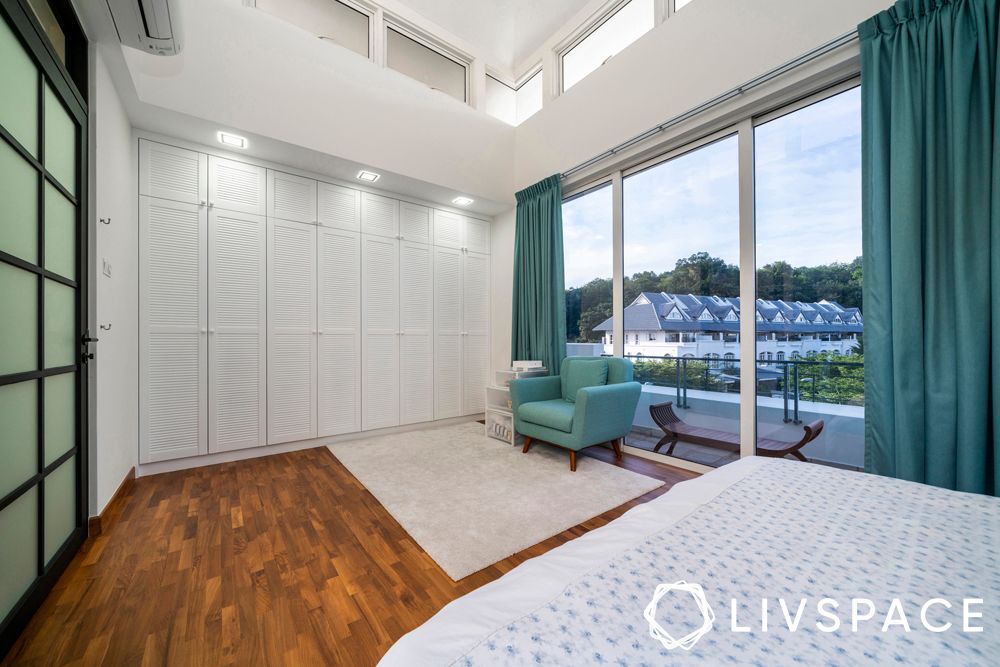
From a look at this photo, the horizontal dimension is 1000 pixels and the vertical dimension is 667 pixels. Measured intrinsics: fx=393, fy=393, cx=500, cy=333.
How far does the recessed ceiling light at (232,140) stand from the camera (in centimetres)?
299

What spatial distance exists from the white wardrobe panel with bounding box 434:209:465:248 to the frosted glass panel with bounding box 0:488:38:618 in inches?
141

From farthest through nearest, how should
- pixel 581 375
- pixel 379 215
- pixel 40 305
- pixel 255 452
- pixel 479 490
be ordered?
pixel 379 215 → pixel 581 375 → pixel 255 452 → pixel 479 490 → pixel 40 305

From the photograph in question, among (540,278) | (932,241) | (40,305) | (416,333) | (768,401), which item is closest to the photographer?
(40,305)

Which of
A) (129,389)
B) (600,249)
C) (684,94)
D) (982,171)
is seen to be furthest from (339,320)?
(982,171)

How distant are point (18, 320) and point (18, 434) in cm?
41

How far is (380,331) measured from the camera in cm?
402

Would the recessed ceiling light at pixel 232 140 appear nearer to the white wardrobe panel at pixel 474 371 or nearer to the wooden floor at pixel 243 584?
the wooden floor at pixel 243 584

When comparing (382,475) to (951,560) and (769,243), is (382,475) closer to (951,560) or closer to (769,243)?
(951,560)

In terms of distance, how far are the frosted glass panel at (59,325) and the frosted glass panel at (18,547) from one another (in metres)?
0.55

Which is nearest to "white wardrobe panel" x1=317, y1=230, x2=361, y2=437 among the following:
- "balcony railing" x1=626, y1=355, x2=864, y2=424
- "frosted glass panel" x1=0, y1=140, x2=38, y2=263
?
"frosted glass panel" x1=0, y1=140, x2=38, y2=263

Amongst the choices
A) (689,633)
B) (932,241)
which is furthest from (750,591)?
(932,241)

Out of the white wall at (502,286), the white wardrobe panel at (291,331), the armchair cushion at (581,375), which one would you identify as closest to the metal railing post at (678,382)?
the armchair cushion at (581,375)

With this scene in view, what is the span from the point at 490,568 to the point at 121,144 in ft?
11.3

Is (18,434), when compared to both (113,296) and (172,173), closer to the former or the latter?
(113,296)
